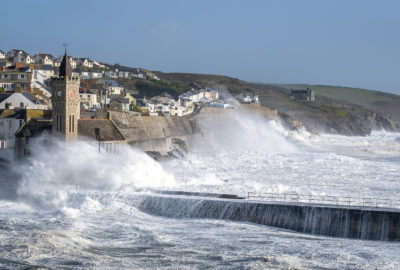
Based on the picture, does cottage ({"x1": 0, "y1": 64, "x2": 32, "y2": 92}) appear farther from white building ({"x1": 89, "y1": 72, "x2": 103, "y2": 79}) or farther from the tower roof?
white building ({"x1": 89, "y1": 72, "x2": 103, "y2": 79})

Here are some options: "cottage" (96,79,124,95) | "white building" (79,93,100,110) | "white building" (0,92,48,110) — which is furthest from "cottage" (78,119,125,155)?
"cottage" (96,79,124,95)

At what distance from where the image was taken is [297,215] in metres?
25.7

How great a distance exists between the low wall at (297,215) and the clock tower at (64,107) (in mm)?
11262

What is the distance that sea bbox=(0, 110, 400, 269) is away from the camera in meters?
20.3

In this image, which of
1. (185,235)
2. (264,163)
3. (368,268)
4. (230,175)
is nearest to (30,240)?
(185,235)

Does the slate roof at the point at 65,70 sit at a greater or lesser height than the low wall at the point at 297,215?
greater

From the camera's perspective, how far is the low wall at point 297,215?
79.6 ft

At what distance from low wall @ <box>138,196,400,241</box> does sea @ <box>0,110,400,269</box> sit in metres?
0.57

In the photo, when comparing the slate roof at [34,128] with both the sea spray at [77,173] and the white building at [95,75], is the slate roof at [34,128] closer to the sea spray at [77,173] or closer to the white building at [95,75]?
the sea spray at [77,173]

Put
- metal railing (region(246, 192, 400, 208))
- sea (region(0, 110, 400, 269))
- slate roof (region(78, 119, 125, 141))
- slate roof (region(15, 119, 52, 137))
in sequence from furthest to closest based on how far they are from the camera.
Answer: slate roof (region(78, 119, 125, 141)) < slate roof (region(15, 119, 52, 137)) < metal railing (region(246, 192, 400, 208)) < sea (region(0, 110, 400, 269))

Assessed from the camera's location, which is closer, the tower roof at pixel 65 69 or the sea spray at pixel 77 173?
the sea spray at pixel 77 173

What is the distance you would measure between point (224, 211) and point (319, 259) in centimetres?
733

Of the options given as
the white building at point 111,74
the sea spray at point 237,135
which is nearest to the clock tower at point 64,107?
the sea spray at point 237,135

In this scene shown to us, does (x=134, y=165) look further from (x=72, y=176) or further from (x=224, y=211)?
(x=224, y=211)
